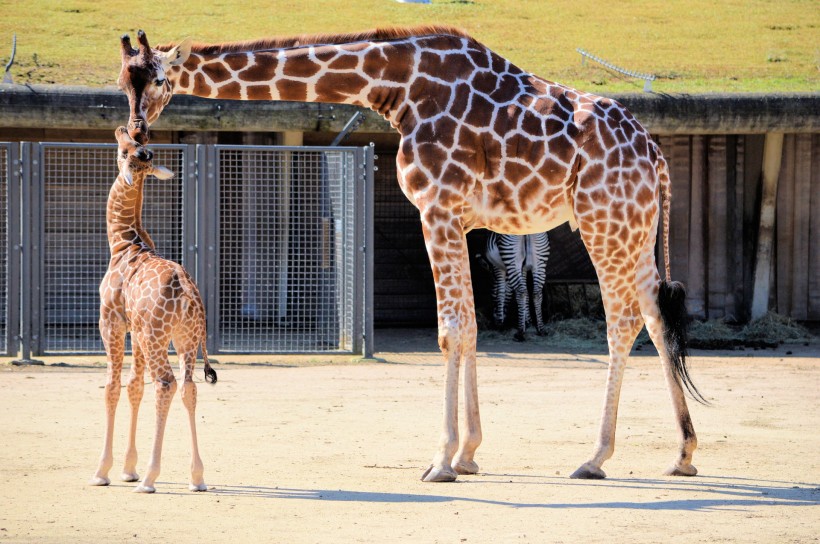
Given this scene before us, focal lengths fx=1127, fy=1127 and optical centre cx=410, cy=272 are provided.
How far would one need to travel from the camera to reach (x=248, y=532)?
6238mm

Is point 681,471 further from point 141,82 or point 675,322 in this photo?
point 141,82

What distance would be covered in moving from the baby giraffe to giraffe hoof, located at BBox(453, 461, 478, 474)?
1.81 meters

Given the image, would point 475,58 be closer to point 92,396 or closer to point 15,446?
point 15,446

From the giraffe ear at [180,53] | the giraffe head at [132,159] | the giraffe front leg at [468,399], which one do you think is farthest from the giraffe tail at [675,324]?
the giraffe ear at [180,53]

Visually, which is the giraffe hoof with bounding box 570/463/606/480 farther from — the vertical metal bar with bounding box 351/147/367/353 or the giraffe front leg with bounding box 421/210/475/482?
the vertical metal bar with bounding box 351/147/367/353

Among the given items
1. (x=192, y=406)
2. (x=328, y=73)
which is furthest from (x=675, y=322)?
(x=192, y=406)

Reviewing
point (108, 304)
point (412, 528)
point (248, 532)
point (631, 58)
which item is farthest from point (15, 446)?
point (631, 58)

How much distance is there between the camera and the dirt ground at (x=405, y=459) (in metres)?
6.39

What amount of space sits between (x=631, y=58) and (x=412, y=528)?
13.7 metres

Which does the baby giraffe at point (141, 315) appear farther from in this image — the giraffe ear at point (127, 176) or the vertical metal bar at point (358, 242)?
the vertical metal bar at point (358, 242)

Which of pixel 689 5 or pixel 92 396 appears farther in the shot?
pixel 689 5

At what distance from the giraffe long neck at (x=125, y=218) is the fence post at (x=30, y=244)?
19.3ft

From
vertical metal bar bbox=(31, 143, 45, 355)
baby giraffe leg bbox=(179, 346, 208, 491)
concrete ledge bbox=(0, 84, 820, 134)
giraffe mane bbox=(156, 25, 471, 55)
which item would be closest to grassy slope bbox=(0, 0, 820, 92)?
concrete ledge bbox=(0, 84, 820, 134)

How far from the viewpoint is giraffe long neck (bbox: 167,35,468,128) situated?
8039 millimetres
